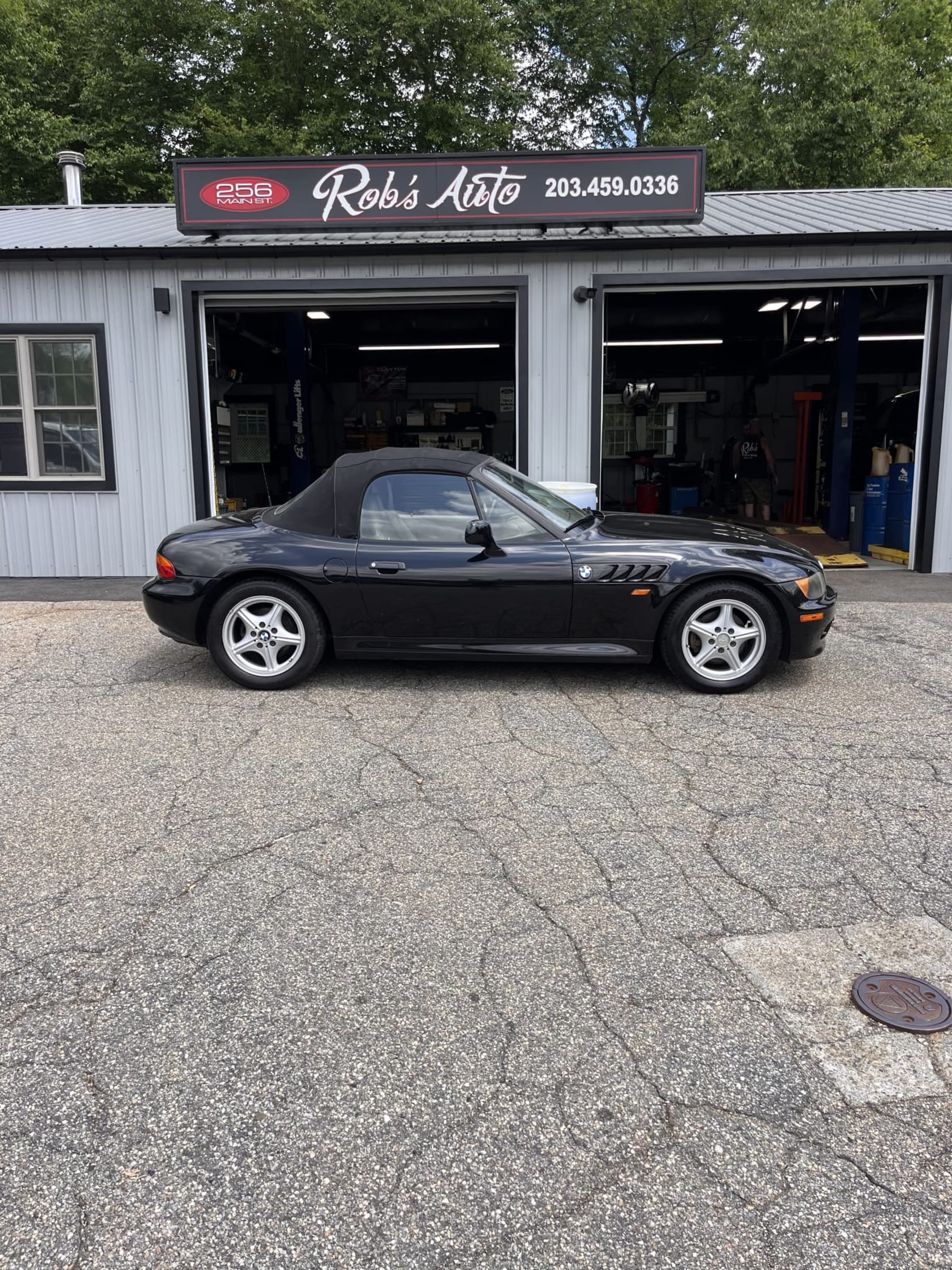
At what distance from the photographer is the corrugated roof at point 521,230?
948cm

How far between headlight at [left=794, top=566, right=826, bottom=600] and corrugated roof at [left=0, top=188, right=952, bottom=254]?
5.32 meters

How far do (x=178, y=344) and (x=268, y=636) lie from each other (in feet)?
18.1

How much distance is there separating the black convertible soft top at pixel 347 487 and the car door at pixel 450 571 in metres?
0.05

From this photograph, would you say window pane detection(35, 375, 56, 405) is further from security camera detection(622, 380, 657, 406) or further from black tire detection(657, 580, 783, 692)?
security camera detection(622, 380, 657, 406)

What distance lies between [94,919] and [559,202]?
8.70 metres

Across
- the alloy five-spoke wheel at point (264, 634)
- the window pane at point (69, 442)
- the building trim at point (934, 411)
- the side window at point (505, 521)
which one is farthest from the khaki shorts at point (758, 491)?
the alloy five-spoke wheel at point (264, 634)

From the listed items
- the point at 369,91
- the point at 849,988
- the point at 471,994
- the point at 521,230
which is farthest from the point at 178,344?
the point at 369,91

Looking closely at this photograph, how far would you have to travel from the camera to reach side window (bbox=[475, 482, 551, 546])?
5664mm

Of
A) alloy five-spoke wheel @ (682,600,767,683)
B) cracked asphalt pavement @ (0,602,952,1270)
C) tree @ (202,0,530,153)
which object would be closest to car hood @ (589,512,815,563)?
alloy five-spoke wheel @ (682,600,767,683)

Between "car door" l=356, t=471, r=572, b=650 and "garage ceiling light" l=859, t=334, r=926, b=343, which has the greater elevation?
"garage ceiling light" l=859, t=334, r=926, b=343

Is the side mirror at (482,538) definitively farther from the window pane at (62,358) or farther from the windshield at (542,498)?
the window pane at (62,358)

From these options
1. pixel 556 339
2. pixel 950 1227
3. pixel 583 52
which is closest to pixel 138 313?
pixel 556 339

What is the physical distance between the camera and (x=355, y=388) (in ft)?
69.5

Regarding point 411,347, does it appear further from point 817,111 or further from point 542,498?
point 817,111
